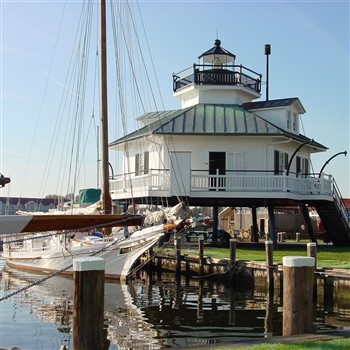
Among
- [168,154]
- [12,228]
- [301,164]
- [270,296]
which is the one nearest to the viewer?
[12,228]

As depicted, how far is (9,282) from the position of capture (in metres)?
27.4

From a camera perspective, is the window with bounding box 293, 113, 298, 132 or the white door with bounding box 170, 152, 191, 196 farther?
the window with bounding box 293, 113, 298, 132

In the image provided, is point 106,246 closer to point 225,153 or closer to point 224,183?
point 224,183

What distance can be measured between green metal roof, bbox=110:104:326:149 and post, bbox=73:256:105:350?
23950mm

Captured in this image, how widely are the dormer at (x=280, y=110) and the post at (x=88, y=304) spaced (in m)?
29.0

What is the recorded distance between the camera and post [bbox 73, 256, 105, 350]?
8227 mm

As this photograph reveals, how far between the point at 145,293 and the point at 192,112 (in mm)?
15634

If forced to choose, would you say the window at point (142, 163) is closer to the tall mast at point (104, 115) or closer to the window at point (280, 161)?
the window at point (280, 161)

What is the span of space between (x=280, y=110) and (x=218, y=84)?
430 centimetres

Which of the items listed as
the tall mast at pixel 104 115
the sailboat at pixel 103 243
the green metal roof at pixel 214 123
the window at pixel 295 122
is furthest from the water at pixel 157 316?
the window at pixel 295 122

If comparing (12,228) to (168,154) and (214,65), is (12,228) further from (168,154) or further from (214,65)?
(214,65)

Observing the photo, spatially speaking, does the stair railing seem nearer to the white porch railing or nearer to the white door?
the white porch railing

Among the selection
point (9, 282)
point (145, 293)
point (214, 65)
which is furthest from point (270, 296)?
point (214, 65)

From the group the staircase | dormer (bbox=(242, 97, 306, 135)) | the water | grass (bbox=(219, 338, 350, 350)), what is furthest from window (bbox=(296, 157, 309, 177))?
grass (bbox=(219, 338, 350, 350))
